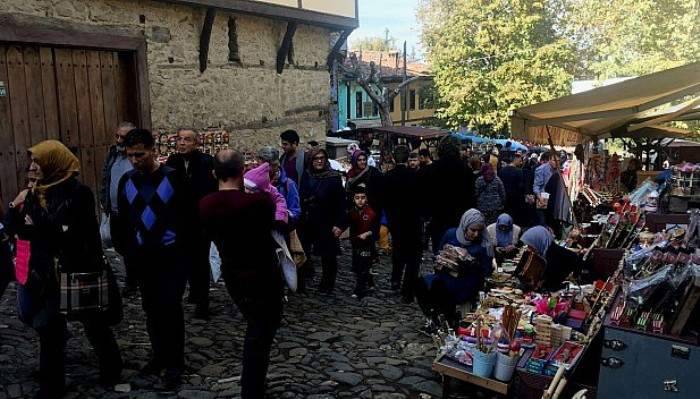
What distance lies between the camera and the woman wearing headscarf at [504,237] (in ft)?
22.3

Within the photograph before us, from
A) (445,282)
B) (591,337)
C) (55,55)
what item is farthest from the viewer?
(55,55)

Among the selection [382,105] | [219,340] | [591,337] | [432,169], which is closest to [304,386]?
[219,340]

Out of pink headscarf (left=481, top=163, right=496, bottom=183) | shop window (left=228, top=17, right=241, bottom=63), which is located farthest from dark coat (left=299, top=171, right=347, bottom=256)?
shop window (left=228, top=17, right=241, bottom=63)

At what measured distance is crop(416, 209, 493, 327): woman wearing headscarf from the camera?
17.1 feet

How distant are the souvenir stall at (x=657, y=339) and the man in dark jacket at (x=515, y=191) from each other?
598cm

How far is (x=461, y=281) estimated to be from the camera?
17.1ft

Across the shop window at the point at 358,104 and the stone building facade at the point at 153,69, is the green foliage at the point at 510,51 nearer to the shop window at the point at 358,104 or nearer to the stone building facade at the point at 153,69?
the shop window at the point at 358,104

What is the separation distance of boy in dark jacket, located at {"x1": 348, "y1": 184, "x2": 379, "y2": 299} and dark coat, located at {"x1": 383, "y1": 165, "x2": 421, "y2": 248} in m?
0.25

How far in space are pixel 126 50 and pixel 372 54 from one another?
38883 millimetres

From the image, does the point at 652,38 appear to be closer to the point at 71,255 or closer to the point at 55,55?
the point at 55,55

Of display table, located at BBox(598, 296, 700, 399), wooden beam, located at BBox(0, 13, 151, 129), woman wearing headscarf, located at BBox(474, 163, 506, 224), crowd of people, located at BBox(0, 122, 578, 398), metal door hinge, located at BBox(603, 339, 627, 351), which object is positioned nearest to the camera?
display table, located at BBox(598, 296, 700, 399)

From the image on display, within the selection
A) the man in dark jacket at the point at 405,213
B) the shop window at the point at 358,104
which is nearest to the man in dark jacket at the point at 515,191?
the man in dark jacket at the point at 405,213

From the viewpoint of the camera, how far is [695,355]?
3049 millimetres

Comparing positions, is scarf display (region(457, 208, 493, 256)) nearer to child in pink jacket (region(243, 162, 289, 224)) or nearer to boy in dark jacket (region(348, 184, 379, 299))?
boy in dark jacket (region(348, 184, 379, 299))
